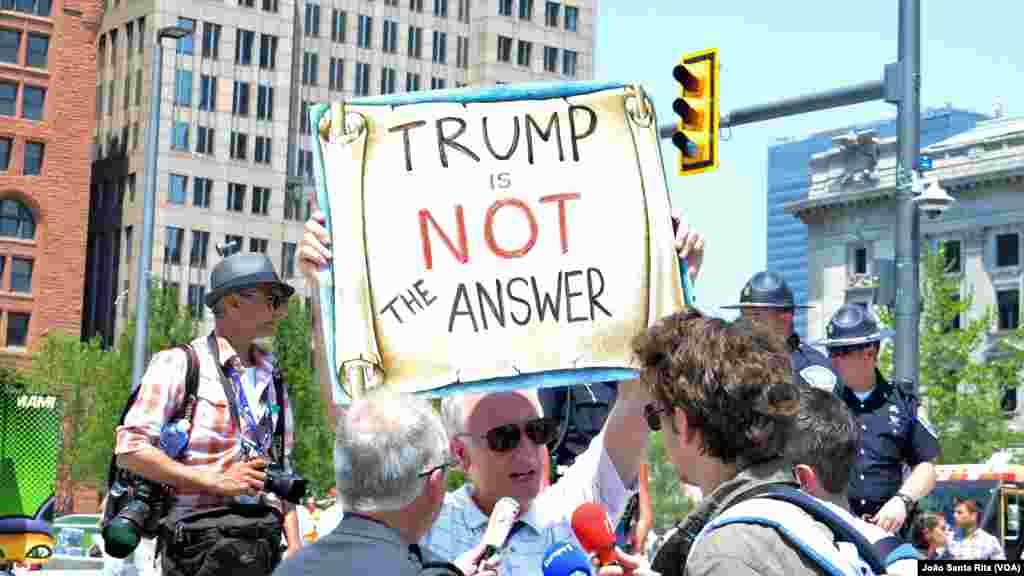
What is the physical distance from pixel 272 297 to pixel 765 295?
225cm

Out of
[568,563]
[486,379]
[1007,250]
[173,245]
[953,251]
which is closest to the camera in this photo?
[568,563]

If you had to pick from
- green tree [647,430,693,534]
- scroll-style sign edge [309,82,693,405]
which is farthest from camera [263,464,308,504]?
green tree [647,430,693,534]

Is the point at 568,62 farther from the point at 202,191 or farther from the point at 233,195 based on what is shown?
the point at 202,191

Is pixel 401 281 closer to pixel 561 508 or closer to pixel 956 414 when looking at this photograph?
pixel 561 508

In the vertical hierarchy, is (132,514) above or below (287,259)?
below

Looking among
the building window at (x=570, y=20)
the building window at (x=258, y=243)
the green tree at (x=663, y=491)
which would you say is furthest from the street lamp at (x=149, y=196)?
the building window at (x=570, y=20)

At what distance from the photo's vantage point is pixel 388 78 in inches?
4205

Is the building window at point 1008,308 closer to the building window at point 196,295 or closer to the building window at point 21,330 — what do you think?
the building window at point 196,295

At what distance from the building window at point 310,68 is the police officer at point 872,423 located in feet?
317

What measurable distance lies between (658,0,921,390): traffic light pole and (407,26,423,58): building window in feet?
297

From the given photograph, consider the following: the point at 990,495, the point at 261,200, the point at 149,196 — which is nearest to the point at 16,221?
the point at 261,200

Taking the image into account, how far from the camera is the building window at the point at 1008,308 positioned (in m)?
74.1

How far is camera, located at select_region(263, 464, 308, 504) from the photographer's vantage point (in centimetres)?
640

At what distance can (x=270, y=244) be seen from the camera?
326 feet
